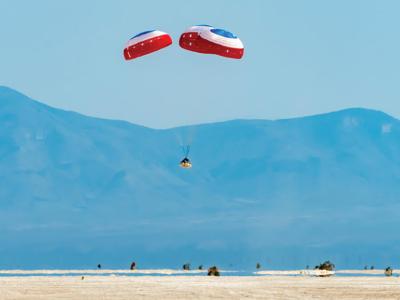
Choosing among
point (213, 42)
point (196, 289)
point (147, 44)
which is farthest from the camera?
point (147, 44)

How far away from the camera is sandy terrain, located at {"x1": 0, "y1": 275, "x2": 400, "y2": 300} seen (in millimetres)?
45594

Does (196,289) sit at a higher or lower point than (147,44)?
lower

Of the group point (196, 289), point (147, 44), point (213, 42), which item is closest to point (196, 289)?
point (196, 289)

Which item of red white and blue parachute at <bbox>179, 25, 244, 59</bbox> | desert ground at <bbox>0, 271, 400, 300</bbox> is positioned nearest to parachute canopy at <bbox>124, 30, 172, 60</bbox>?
red white and blue parachute at <bbox>179, 25, 244, 59</bbox>

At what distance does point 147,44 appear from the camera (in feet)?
191

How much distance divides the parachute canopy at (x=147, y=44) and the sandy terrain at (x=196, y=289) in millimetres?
11957

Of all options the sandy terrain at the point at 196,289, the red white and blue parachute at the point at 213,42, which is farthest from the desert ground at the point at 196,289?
the red white and blue parachute at the point at 213,42

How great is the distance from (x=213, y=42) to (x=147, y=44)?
3.60m

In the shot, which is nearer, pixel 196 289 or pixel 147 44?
pixel 196 289

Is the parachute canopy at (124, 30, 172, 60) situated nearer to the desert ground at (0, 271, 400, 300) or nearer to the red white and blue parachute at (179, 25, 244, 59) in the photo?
the red white and blue parachute at (179, 25, 244, 59)

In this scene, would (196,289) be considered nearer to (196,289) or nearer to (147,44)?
(196,289)

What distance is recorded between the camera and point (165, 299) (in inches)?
1725

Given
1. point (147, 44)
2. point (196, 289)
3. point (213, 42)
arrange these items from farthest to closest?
point (147, 44)
point (213, 42)
point (196, 289)

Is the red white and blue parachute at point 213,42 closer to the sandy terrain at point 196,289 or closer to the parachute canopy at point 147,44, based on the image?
the parachute canopy at point 147,44
